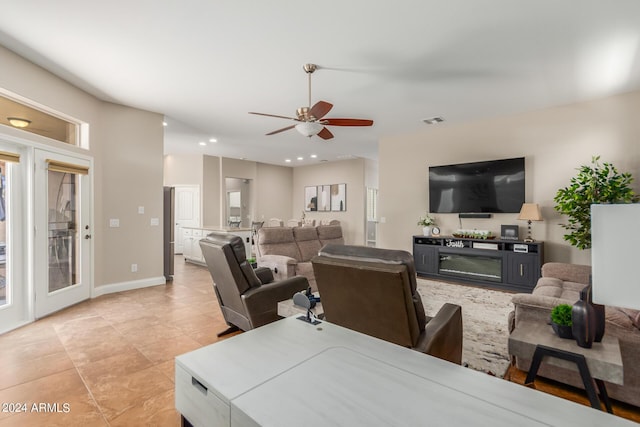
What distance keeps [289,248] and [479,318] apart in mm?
2793

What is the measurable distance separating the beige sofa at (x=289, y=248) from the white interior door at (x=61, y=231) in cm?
238

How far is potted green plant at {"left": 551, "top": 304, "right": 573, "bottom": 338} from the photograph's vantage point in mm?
1647

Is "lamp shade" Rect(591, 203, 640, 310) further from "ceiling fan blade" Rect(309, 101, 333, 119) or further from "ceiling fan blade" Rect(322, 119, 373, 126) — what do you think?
"ceiling fan blade" Rect(322, 119, 373, 126)

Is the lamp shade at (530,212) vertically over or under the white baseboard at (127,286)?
over

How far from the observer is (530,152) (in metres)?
4.76

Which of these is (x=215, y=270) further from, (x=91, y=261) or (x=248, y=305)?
(x=91, y=261)

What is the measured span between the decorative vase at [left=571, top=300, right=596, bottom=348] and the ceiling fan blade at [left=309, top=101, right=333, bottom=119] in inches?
99.4

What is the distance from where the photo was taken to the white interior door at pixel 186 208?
8508mm

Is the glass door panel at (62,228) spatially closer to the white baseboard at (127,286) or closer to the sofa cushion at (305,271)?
the white baseboard at (127,286)

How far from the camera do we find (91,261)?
422cm

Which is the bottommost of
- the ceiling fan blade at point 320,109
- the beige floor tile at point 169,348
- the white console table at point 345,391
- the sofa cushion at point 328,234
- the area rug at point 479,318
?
the beige floor tile at point 169,348

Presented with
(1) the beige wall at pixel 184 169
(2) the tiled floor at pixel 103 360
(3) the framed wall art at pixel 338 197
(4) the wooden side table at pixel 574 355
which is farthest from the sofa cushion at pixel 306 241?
(1) the beige wall at pixel 184 169

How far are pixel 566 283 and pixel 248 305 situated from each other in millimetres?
3410

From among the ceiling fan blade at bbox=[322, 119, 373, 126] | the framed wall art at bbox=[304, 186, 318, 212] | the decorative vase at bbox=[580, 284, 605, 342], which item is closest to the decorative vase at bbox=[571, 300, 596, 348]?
the decorative vase at bbox=[580, 284, 605, 342]
